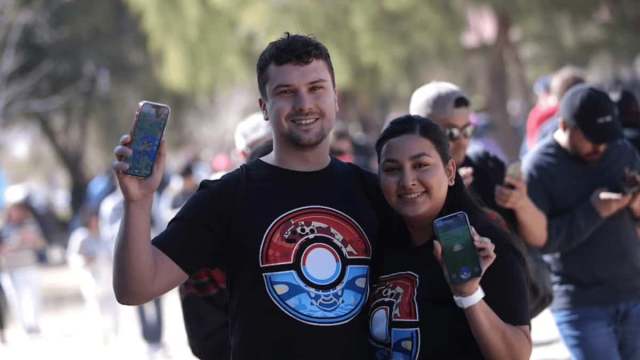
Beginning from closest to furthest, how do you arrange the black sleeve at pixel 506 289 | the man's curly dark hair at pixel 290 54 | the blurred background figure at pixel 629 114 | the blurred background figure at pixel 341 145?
the black sleeve at pixel 506 289 < the man's curly dark hair at pixel 290 54 < the blurred background figure at pixel 629 114 < the blurred background figure at pixel 341 145

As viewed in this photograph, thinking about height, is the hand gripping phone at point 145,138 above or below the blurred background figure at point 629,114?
above

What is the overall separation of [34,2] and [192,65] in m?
8.81

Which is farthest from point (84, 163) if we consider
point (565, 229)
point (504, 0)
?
point (565, 229)

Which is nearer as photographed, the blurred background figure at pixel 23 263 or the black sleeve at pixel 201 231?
the black sleeve at pixel 201 231

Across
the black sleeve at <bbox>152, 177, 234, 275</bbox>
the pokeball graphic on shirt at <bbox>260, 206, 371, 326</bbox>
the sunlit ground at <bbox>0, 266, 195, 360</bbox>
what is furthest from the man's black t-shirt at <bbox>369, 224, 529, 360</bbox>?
the sunlit ground at <bbox>0, 266, 195, 360</bbox>

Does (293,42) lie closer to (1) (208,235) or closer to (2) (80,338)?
(1) (208,235)

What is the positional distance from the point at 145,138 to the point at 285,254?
0.55m

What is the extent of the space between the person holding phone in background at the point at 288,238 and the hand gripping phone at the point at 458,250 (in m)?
0.38

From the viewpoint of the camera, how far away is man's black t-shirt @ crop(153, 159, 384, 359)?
3.27 meters

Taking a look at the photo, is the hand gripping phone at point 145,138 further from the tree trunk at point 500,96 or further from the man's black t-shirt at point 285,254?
the tree trunk at point 500,96

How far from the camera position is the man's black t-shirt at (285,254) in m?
3.27

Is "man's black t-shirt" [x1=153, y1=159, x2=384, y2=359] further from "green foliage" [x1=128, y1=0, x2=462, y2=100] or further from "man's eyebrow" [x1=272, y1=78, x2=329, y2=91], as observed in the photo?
"green foliage" [x1=128, y1=0, x2=462, y2=100]

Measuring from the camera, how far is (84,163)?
34.2 metres

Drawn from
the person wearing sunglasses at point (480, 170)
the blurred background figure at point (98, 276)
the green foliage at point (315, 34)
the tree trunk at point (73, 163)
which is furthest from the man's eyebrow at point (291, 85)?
the tree trunk at point (73, 163)
